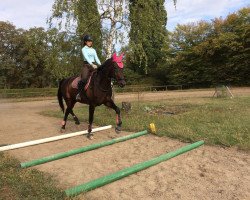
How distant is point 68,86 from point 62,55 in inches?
311

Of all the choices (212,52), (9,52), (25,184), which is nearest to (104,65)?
(25,184)

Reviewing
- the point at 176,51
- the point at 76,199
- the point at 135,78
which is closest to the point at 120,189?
the point at 76,199

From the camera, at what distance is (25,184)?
4648 millimetres

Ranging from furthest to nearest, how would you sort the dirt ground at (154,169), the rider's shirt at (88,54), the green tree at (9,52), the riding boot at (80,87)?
1. the green tree at (9,52)
2. the riding boot at (80,87)
3. the rider's shirt at (88,54)
4. the dirt ground at (154,169)

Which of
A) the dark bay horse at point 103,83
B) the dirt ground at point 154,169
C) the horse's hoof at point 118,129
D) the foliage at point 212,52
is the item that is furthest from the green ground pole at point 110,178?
the foliage at point 212,52

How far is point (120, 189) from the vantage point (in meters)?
4.51

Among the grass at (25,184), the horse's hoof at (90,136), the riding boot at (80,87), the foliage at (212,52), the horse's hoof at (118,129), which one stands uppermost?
the foliage at (212,52)

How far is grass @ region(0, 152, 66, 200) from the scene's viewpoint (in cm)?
425

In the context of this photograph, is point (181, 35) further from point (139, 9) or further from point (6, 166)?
point (6, 166)

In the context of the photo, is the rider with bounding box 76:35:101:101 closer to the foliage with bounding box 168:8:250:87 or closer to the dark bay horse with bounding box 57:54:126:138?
the dark bay horse with bounding box 57:54:126:138

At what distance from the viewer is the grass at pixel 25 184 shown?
425 centimetres

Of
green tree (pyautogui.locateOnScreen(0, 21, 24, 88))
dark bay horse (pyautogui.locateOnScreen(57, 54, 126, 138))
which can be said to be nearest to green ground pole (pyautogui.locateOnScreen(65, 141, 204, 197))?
dark bay horse (pyautogui.locateOnScreen(57, 54, 126, 138))

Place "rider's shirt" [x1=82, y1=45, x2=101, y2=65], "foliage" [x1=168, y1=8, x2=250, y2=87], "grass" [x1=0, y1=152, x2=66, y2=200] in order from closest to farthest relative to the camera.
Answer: "grass" [x1=0, y1=152, x2=66, y2=200] → "rider's shirt" [x1=82, y1=45, x2=101, y2=65] → "foliage" [x1=168, y1=8, x2=250, y2=87]

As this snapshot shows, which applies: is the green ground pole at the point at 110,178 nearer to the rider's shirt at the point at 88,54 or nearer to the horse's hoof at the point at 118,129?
the horse's hoof at the point at 118,129
